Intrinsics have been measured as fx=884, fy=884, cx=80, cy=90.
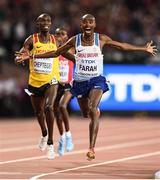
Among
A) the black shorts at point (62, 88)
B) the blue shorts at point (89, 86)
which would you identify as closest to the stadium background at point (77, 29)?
the black shorts at point (62, 88)

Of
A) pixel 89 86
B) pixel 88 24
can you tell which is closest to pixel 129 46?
pixel 88 24

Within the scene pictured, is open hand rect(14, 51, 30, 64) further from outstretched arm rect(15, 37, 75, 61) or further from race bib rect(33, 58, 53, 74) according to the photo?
race bib rect(33, 58, 53, 74)

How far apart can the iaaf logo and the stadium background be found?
13cm

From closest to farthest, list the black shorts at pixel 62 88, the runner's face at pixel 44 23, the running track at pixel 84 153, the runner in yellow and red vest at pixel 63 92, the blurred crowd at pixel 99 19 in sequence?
the running track at pixel 84 153 < the runner's face at pixel 44 23 < the runner in yellow and red vest at pixel 63 92 < the black shorts at pixel 62 88 < the blurred crowd at pixel 99 19

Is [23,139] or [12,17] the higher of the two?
[12,17]

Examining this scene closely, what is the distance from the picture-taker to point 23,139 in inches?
811

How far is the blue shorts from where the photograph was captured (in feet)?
46.8

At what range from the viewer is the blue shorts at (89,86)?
14.3 meters

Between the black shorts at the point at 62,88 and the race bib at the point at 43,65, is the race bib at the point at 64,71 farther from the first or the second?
the race bib at the point at 43,65

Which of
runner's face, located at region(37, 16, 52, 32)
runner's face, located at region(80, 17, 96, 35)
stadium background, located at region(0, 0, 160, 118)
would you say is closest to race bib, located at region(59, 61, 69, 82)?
runner's face, located at region(37, 16, 52, 32)

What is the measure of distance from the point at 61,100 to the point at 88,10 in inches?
531

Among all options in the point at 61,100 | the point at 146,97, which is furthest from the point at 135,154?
the point at 146,97

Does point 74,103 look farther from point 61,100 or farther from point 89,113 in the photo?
point 89,113

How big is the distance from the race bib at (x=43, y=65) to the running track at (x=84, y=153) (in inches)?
60.3
